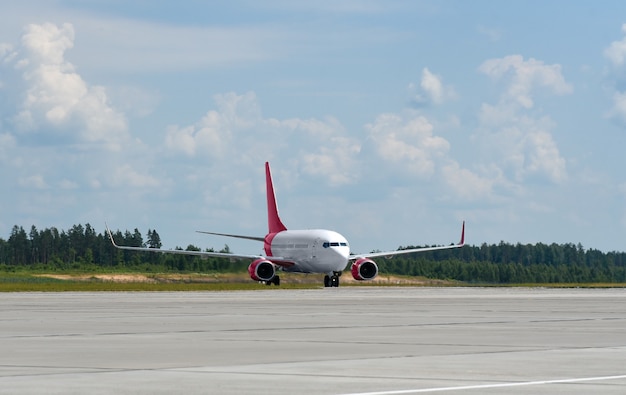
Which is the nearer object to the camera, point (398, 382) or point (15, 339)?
point (398, 382)

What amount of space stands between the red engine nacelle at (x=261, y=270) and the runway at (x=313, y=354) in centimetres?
5793

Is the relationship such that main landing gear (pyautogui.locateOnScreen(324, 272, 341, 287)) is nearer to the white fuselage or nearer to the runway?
the white fuselage

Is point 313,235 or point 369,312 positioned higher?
point 313,235

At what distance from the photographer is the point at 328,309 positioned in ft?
149

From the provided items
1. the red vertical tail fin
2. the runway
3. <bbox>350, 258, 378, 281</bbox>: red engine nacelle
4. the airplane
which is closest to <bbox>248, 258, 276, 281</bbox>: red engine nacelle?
the airplane

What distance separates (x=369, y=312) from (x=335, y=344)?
16966mm

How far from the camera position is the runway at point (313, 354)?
17.0 metres

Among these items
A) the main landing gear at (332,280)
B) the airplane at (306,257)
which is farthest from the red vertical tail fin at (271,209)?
the main landing gear at (332,280)

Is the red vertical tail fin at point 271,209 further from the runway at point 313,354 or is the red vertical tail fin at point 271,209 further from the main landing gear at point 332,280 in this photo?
the runway at point 313,354

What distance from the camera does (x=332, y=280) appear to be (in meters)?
98.8

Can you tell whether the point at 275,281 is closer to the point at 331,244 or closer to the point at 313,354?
the point at 331,244

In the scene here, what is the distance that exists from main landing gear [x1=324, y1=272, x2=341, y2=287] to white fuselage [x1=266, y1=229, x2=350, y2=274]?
629 mm

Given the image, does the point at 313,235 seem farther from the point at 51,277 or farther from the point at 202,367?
the point at 202,367

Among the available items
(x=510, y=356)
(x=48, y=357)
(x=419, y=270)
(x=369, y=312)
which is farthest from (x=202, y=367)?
(x=419, y=270)
